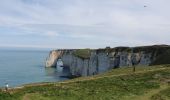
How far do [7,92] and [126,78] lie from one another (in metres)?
17.6

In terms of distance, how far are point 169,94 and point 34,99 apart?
44.3 feet

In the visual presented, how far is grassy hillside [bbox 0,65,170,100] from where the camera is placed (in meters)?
36.3

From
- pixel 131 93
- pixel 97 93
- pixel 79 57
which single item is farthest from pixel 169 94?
pixel 79 57

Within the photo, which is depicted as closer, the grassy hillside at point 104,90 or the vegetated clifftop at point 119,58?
the grassy hillside at point 104,90

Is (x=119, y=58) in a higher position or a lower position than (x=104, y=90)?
higher

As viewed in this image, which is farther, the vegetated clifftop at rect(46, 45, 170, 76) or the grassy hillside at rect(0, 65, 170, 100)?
the vegetated clifftop at rect(46, 45, 170, 76)

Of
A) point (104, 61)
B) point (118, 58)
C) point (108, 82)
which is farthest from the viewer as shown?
point (104, 61)

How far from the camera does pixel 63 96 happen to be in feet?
120

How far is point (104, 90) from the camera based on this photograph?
40.5 metres

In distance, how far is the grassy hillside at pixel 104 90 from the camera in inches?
1430

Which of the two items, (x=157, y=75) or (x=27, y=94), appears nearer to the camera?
(x=27, y=94)

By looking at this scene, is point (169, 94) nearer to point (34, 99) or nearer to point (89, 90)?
point (89, 90)

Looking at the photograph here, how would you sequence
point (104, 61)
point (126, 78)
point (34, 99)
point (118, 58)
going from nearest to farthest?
1. point (34, 99)
2. point (126, 78)
3. point (118, 58)
4. point (104, 61)

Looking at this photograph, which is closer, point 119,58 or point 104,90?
point 104,90
